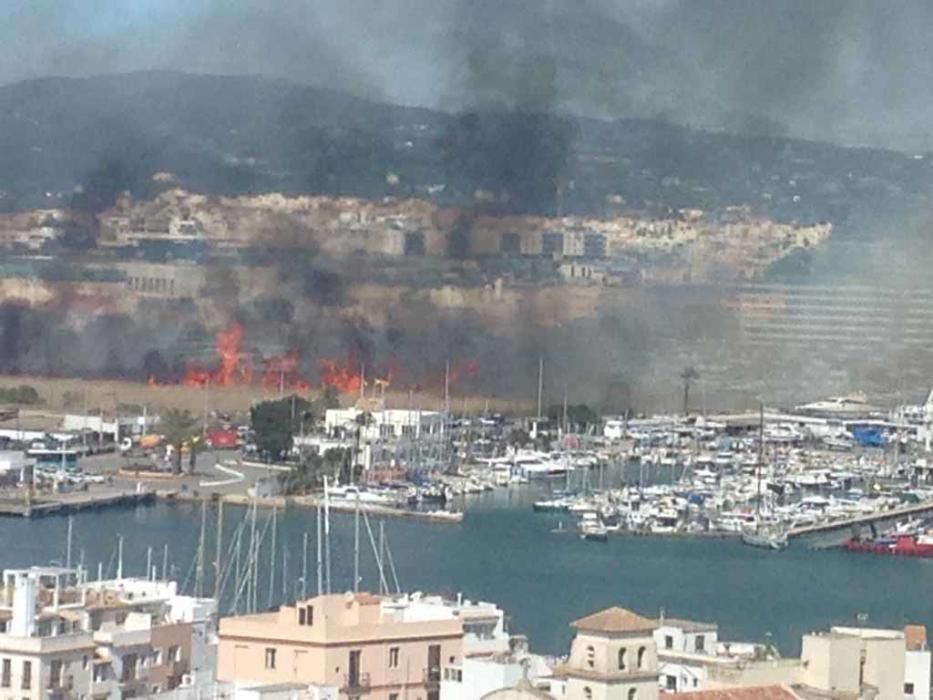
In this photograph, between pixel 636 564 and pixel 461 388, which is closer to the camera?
pixel 636 564

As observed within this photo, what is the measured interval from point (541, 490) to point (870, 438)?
6.53m

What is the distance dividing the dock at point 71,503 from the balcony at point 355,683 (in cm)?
1604

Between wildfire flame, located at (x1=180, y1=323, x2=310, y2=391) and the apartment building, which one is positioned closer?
the apartment building

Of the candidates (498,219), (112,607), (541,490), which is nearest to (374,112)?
(498,219)

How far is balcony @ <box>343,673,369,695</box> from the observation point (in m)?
12.1

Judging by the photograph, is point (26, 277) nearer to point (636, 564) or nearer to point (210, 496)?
point (210, 496)

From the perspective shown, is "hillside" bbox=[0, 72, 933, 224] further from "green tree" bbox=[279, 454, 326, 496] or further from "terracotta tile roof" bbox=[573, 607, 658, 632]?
"terracotta tile roof" bbox=[573, 607, 658, 632]

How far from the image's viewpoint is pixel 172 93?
41.6 m

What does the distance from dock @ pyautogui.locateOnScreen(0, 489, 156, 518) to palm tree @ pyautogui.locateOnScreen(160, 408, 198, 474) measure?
6.80ft

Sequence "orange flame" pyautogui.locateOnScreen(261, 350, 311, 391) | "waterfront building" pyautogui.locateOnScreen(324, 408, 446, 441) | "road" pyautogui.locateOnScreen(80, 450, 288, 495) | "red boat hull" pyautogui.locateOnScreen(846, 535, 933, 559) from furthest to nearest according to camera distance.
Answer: "orange flame" pyautogui.locateOnScreen(261, 350, 311, 391)
"waterfront building" pyautogui.locateOnScreen(324, 408, 446, 441)
"road" pyautogui.locateOnScreen(80, 450, 288, 495)
"red boat hull" pyautogui.locateOnScreen(846, 535, 933, 559)

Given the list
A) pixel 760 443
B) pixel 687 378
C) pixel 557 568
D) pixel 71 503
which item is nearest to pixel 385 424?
pixel 760 443

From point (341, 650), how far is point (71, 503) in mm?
16641

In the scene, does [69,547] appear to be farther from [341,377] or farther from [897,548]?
[341,377]

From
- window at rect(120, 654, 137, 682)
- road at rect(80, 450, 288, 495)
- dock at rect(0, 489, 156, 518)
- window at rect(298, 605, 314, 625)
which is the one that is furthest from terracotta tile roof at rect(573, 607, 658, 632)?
road at rect(80, 450, 288, 495)
